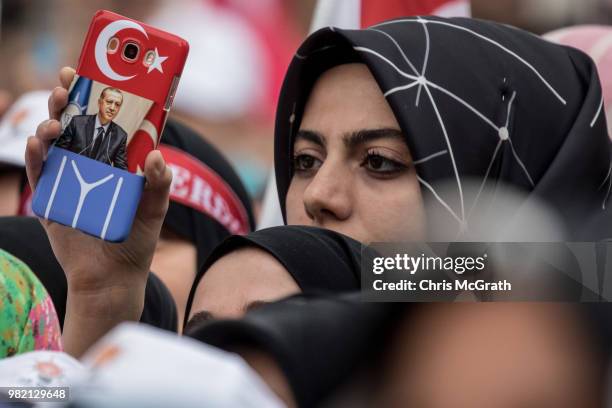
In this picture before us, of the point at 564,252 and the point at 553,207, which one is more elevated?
the point at 553,207

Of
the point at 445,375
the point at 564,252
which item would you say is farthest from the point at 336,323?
the point at 564,252

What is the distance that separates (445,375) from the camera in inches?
53.2

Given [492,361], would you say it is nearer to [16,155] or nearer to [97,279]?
[97,279]

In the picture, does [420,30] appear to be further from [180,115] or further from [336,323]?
[180,115]

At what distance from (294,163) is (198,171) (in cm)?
96

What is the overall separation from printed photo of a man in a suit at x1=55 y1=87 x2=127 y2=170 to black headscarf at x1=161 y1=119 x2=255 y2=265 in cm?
150

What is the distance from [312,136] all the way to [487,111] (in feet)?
1.45

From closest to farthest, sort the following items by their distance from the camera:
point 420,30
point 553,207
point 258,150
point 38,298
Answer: point 38,298, point 553,207, point 420,30, point 258,150

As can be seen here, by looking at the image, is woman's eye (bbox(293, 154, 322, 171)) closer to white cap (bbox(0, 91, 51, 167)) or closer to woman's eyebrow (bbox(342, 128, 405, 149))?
woman's eyebrow (bbox(342, 128, 405, 149))

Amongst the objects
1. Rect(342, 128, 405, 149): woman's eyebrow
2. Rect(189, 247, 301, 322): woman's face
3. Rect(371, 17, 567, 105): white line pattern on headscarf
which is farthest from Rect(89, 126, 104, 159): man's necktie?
Rect(371, 17, 567, 105): white line pattern on headscarf

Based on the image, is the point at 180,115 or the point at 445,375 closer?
the point at 445,375

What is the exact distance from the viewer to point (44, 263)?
302 cm

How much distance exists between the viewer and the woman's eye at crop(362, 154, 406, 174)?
9.29 feet

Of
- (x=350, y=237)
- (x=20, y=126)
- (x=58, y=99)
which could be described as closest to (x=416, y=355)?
(x=58, y=99)
